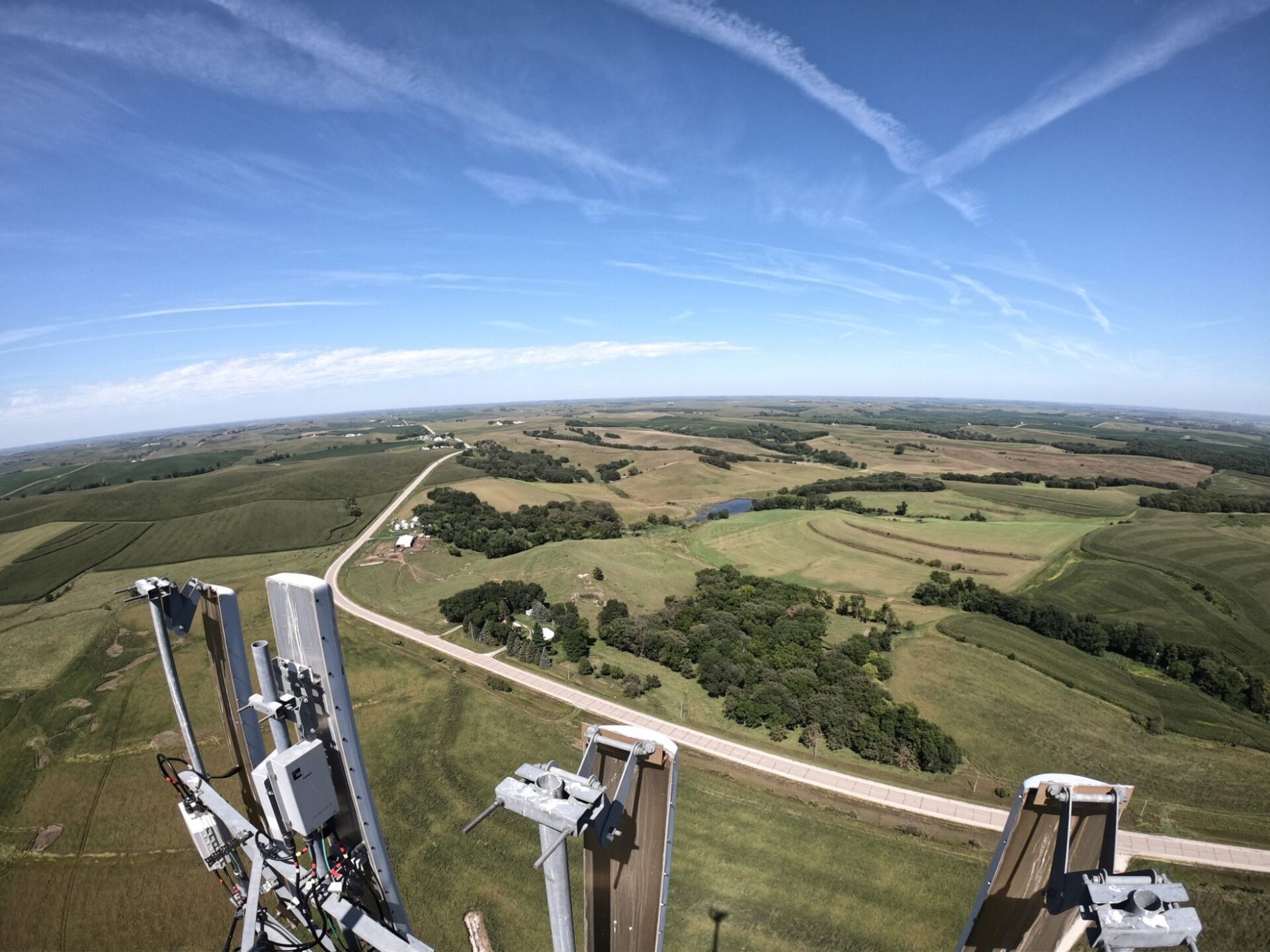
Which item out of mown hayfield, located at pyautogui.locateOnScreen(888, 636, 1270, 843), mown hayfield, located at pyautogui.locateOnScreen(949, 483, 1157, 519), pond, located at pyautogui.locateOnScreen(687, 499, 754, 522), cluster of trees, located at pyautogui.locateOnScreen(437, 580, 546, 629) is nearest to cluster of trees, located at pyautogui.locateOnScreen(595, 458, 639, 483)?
pond, located at pyautogui.locateOnScreen(687, 499, 754, 522)

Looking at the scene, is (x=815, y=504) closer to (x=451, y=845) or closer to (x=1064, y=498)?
(x=1064, y=498)

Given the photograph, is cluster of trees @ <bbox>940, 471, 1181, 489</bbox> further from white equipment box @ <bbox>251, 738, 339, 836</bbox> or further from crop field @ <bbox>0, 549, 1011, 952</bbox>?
white equipment box @ <bbox>251, 738, 339, 836</bbox>

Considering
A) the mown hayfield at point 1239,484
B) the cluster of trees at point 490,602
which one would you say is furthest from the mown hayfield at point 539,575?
the mown hayfield at point 1239,484

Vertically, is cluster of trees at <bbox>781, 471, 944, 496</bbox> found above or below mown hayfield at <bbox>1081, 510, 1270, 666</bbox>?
above

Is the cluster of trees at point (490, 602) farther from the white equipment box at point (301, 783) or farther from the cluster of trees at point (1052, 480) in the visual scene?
the cluster of trees at point (1052, 480)

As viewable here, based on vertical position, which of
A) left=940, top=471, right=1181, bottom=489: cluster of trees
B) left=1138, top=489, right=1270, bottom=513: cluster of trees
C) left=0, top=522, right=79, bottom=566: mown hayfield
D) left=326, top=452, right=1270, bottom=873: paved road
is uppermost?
left=940, top=471, right=1181, bottom=489: cluster of trees

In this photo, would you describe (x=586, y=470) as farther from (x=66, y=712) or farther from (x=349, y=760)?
(x=349, y=760)

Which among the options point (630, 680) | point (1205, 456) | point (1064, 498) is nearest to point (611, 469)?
point (630, 680)
